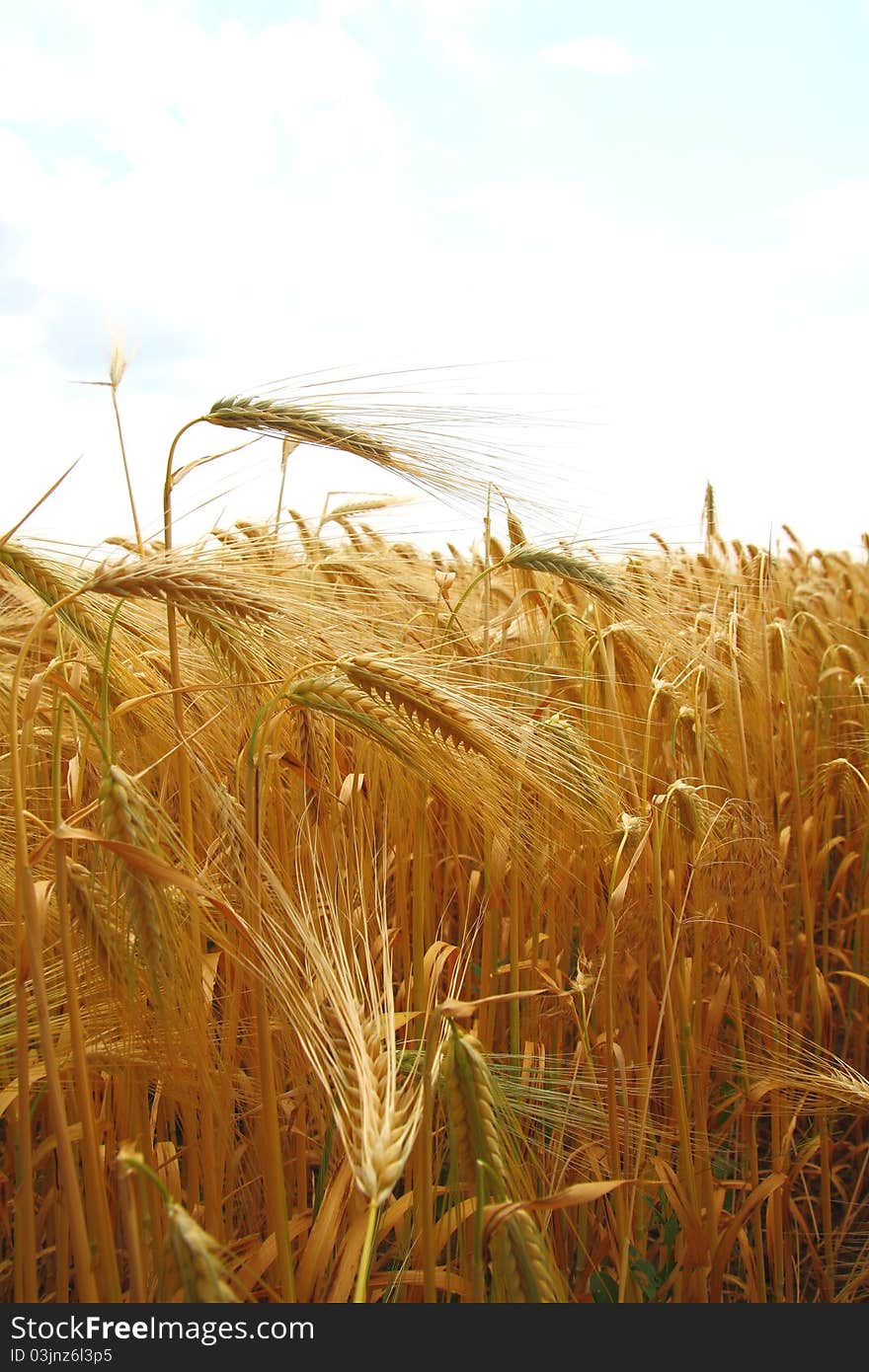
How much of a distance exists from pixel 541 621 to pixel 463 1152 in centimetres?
205

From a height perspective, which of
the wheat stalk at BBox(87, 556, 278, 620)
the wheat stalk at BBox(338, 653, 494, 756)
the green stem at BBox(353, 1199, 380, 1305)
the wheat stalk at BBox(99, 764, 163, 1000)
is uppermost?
the wheat stalk at BBox(87, 556, 278, 620)

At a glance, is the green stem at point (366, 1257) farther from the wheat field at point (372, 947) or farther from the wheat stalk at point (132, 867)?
the wheat stalk at point (132, 867)

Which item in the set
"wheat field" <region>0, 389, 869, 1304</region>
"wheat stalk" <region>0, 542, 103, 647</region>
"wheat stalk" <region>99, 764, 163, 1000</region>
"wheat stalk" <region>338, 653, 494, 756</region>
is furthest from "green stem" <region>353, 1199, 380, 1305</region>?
"wheat stalk" <region>0, 542, 103, 647</region>

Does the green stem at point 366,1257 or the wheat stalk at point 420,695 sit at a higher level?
the wheat stalk at point 420,695

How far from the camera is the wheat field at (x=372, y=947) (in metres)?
1.03

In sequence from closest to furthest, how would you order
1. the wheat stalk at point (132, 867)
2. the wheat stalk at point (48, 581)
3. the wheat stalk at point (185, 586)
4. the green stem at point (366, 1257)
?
1. the green stem at point (366, 1257)
2. the wheat stalk at point (132, 867)
3. the wheat stalk at point (185, 586)
4. the wheat stalk at point (48, 581)

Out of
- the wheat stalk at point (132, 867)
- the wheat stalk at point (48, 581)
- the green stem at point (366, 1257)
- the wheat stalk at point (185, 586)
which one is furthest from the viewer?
the wheat stalk at point (48, 581)

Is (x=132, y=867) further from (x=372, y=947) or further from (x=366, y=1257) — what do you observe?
(x=372, y=947)

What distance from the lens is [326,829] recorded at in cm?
167

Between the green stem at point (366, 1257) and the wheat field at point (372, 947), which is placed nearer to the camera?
the green stem at point (366, 1257)

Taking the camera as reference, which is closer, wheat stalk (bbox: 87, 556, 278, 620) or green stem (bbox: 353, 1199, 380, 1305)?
green stem (bbox: 353, 1199, 380, 1305)

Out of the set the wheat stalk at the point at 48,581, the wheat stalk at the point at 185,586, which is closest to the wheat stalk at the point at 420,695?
the wheat stalk at the point at 185,586

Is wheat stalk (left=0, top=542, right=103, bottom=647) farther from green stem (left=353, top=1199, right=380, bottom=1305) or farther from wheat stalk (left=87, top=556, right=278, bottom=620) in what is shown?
green stem (left=353, top=1199, right=380, bottom=1305)

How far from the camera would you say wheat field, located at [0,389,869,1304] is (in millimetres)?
1028
